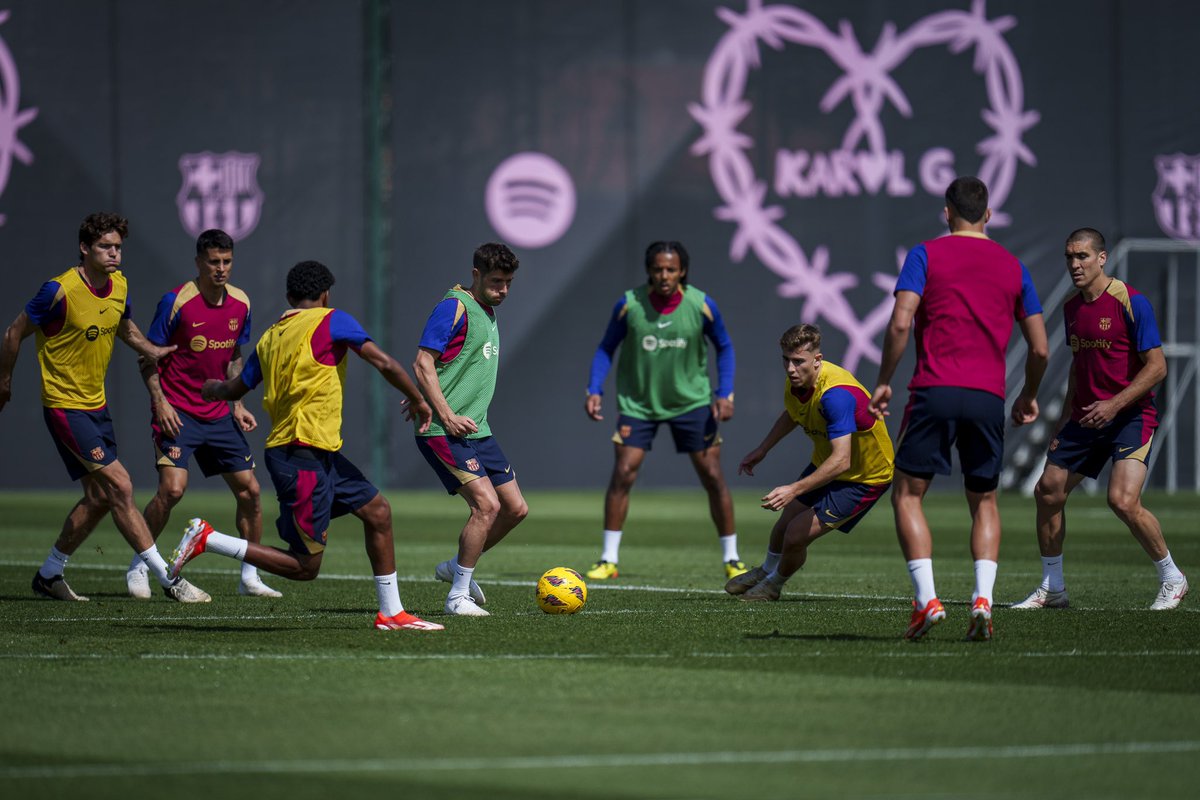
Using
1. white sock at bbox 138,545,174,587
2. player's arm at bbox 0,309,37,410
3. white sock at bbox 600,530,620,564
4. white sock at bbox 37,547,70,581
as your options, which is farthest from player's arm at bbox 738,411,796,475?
player's arm at bbox 0,309,37,410

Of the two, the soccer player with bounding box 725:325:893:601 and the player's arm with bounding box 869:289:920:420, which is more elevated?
the player's arm with bounding box 869:289:920:420

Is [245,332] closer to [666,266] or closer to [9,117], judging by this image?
[666,266]

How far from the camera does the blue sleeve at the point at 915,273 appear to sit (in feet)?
27.7

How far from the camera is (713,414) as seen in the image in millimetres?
13945

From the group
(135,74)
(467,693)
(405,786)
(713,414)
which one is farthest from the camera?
(135,74)

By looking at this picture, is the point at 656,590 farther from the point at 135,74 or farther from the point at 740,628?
the point at 135,74

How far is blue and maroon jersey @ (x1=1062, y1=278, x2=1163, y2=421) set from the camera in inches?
402

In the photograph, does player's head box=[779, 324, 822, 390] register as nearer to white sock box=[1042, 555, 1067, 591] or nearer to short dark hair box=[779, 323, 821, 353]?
short dark hair box=[779, 323, 821, 353]

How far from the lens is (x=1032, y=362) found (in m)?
8.55

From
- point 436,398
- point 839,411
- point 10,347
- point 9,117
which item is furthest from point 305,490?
point 9,117

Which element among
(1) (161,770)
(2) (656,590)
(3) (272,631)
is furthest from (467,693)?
(2) (656,590)

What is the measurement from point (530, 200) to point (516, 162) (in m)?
0.55

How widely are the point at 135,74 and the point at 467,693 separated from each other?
64.9 ft

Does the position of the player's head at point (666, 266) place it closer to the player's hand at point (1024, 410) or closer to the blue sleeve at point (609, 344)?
the blue sleeve at point (609, 344)
